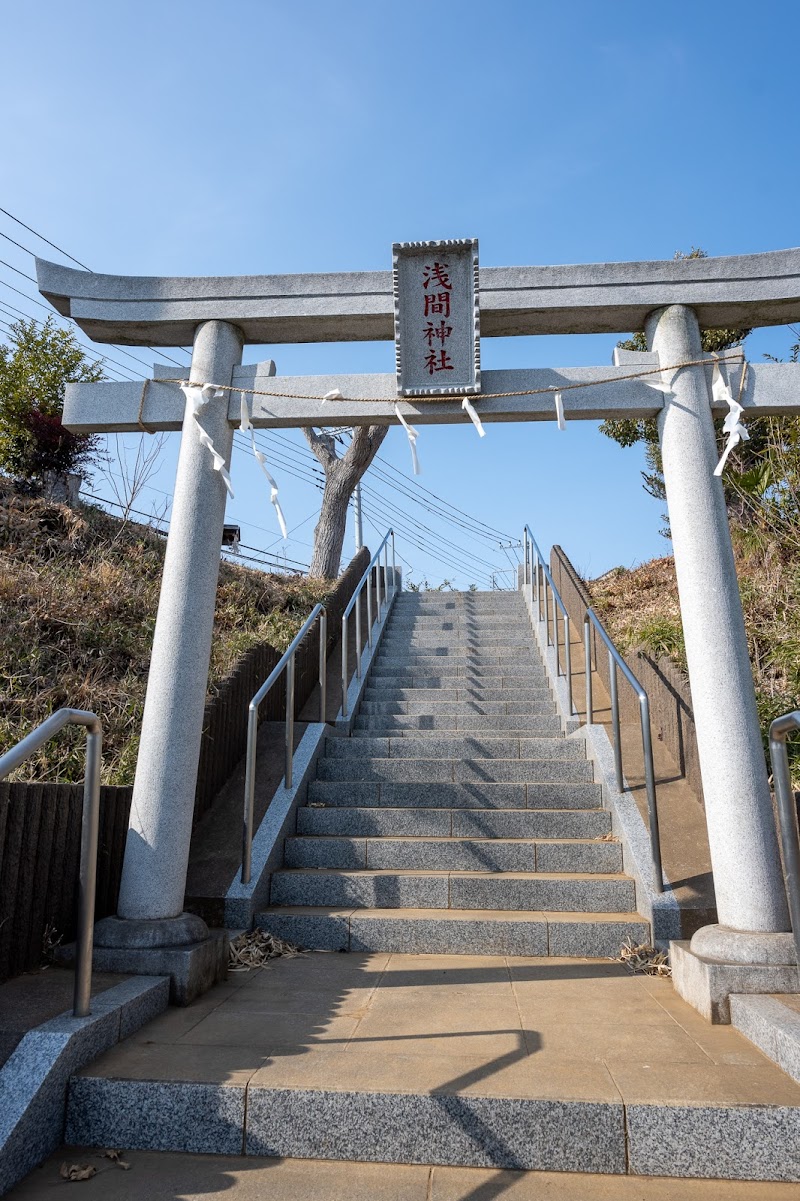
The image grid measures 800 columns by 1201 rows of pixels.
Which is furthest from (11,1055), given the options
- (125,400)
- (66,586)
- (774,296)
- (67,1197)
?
(66,586)

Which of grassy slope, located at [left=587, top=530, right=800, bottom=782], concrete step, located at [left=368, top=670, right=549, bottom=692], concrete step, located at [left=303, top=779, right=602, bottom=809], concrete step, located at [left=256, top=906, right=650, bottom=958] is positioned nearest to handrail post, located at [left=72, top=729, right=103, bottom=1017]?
concrete step, located at [left=256, top=906, right=650, bottom=958]

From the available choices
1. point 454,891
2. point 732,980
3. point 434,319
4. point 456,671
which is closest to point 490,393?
point 434,319

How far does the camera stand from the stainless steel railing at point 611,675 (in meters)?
4.34

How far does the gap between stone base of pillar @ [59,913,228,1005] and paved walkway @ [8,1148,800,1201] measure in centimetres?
98

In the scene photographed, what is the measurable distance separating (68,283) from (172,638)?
86.5 inches

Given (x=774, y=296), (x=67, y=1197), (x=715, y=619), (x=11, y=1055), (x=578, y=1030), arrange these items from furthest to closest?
(x=774, y=296)
(x=715, y=619)
(x=578, y=1030)
(x=11, y=1055)
(x=67, y=1197)

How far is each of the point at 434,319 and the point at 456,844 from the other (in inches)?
124

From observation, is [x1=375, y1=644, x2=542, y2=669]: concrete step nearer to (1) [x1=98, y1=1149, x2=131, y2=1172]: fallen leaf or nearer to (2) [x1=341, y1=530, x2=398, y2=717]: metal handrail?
(2) [x1=341, y1=530, x2=398, y2=717]: metal handrail

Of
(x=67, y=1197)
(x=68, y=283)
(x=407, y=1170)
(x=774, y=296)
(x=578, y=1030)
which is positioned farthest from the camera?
(x=68, y=283)

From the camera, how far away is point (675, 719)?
548cm

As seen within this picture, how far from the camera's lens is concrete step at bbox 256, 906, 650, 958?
13.8ft

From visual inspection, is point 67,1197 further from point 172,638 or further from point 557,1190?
point 172,638

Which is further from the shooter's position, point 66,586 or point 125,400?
point 66,586

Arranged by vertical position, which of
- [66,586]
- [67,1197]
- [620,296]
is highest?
[620,296]
